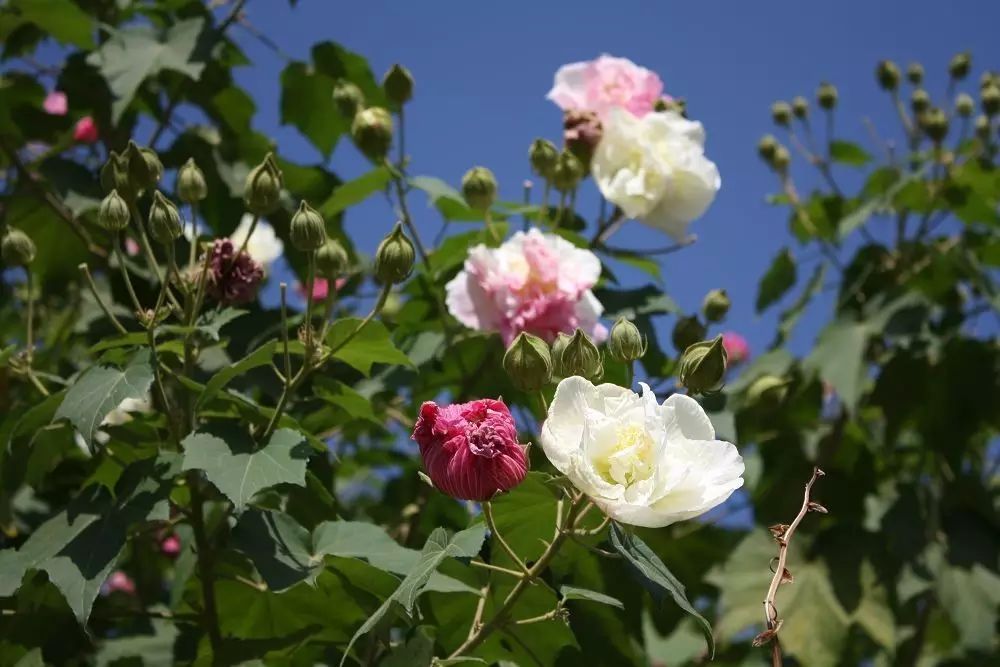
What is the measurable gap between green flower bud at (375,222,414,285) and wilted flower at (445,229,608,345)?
0.36 meters

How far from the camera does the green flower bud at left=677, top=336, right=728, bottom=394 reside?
133cm

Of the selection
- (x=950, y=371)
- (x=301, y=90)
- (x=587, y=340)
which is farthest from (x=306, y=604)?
(x=950, y=371)

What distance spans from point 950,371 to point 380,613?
91.6 inches

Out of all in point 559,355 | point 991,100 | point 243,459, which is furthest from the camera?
point 991,100

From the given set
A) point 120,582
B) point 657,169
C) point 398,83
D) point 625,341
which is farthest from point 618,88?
point 120,582

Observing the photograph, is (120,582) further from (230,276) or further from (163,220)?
(163,220)

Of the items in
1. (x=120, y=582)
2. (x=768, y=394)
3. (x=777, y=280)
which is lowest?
(x=120, y=582)

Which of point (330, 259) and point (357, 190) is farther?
point (357, 190)

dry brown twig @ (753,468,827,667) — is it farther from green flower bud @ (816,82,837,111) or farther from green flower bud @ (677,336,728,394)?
green flower bud @ (816,82,837,111)

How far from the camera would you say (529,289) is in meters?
1.92

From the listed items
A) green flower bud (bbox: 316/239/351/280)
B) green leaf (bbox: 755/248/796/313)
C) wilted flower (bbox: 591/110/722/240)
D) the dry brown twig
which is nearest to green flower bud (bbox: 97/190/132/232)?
green flower bud (bbox: 316/239/351/280)

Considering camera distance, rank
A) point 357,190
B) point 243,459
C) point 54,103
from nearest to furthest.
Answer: point 243,459, point 357,190, point 54,103

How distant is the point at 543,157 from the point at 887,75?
1.79 m

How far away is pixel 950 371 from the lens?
3092 mm
